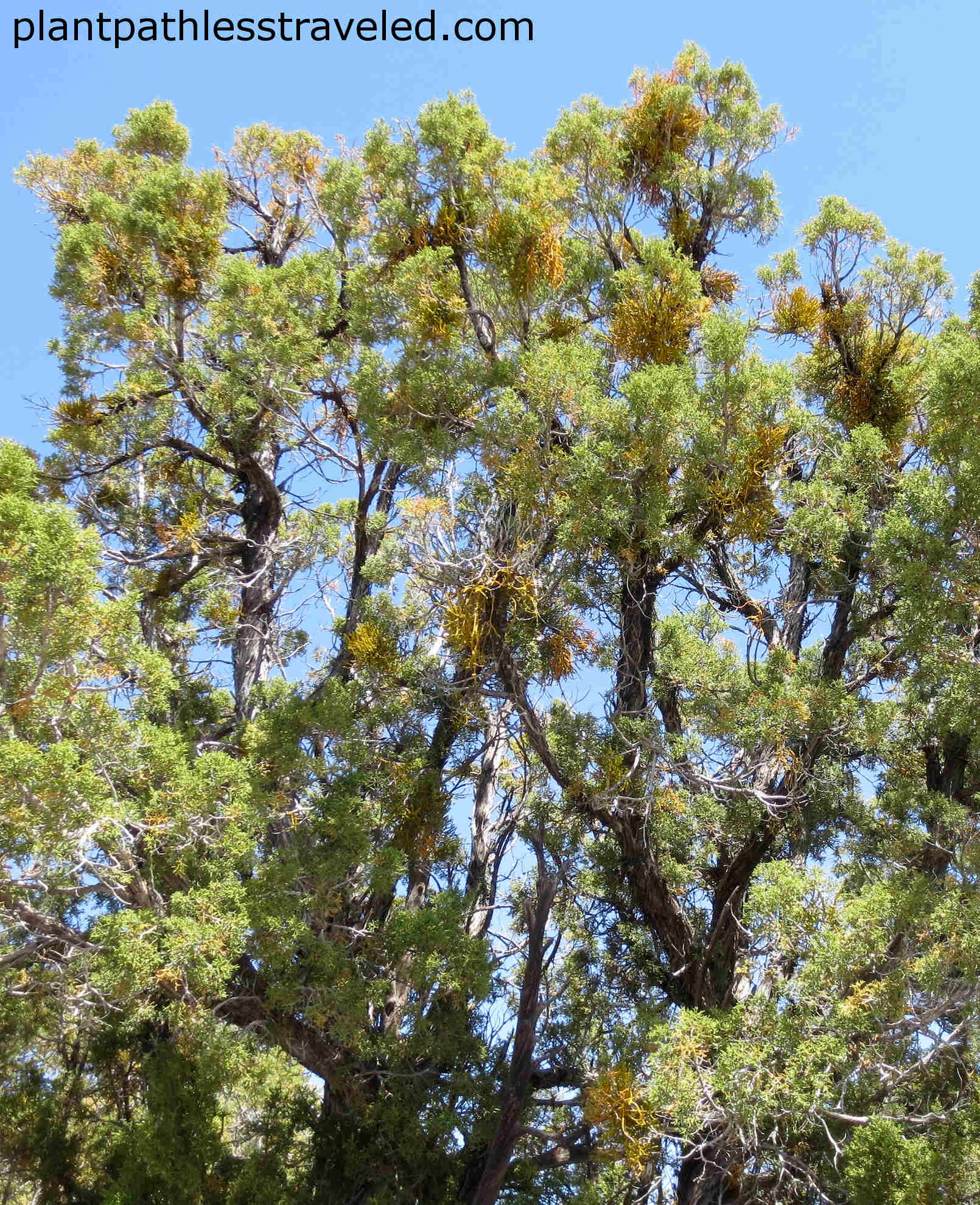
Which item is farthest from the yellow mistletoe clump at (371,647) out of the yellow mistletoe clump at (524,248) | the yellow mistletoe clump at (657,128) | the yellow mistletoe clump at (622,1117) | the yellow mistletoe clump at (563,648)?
the yellow mistletoe clump at (657,128)

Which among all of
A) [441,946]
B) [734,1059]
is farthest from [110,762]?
[734,1059]

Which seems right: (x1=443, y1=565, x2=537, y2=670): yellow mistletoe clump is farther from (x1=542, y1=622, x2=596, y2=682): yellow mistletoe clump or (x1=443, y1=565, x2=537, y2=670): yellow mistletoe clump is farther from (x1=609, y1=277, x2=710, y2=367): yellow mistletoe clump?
(x1=609, y1=277, x2=710, y2=367): yellow mistletoe clump

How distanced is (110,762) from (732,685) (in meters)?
4.08

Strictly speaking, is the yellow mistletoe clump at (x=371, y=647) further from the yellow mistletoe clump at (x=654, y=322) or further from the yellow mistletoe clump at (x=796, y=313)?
the yellow mistletoe clump at (x=796, y=313)

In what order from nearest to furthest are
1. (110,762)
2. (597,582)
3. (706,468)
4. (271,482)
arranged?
(110,762)
(706,468)
(597,582)
(271,482)

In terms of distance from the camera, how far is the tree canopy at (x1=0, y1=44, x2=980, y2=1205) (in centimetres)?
594

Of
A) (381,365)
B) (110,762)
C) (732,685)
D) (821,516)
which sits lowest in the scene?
(110,762)

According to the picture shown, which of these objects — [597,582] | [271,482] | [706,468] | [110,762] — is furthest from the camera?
[271,482]

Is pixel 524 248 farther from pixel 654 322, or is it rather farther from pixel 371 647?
pixel 371 647

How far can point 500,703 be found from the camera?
8.62 meters

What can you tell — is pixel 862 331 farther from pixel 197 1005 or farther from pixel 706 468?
pixel 197 1005

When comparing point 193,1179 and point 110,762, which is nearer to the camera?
point 110,762

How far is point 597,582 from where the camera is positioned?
7.12 meters

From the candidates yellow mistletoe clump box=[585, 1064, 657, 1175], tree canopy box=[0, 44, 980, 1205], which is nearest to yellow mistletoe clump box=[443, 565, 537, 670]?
tree canopy box=[0, 44, 980, 1205]
